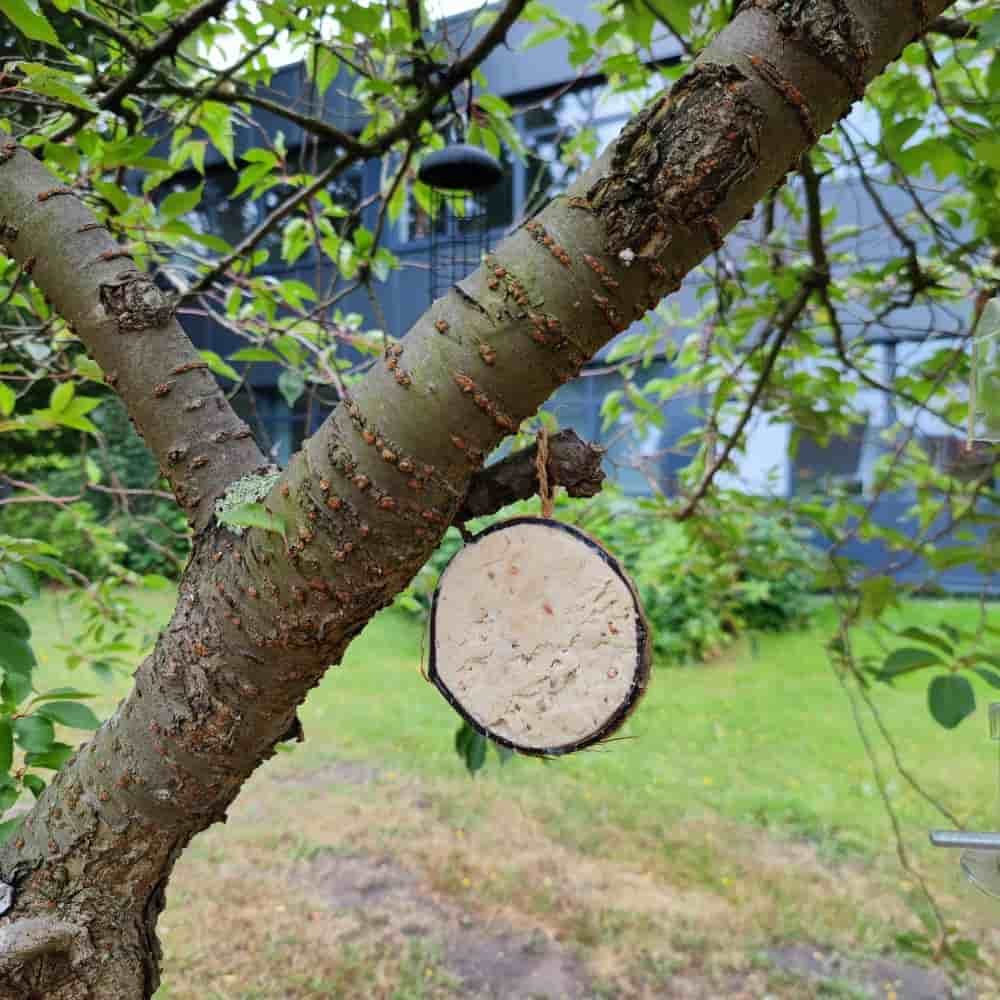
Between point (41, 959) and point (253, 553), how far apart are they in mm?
532

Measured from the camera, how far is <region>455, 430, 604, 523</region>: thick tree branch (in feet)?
2.58

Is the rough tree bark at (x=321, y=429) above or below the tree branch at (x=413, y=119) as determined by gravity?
below

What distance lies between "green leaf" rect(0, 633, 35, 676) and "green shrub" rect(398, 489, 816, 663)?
132cm

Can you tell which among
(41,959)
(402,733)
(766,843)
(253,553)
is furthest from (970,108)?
(402,733)

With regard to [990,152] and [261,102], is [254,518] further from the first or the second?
[261,102]

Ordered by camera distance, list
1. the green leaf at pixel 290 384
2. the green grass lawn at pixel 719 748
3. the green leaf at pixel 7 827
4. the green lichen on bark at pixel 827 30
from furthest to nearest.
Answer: the green grass lawn at pixel 719 748, the green leaf at pixel 290 384, the green leaf at pixel 7 827, the green lichen on bark at pixel 827 30

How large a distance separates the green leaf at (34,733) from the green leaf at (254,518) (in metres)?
0.64

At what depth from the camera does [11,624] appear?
120 centimetres

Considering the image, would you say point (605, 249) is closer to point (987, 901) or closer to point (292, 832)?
point (987, 901)

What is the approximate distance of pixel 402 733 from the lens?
4.93 m

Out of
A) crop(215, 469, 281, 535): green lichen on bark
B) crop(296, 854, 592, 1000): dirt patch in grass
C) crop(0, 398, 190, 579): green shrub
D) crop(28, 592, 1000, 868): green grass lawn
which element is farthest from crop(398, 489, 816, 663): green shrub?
crop(0, 398, 190, 579): green shrub

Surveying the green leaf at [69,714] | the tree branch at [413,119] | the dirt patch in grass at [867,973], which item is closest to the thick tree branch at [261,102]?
the tree branch at [413,119]

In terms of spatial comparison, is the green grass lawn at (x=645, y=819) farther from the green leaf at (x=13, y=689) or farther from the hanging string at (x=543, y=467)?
the hanging string at (x=543, y=467)

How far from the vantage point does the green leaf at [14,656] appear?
1164 mm
